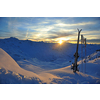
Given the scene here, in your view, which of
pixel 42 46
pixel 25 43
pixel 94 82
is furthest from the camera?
pixel 42 46

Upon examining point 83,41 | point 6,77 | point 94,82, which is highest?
point 83,41

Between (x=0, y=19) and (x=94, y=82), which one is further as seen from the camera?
(x=0, y=19)

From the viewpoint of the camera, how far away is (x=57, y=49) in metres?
20.2

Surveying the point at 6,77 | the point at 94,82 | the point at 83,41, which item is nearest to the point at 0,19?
the point at 6,77

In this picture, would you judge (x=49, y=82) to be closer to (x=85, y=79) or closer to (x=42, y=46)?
(x=85, y=79)

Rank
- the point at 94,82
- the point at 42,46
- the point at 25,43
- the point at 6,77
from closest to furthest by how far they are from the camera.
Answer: the point at 6,77 → the point at 94,82 → the point at 25,43 → the point at 42,46

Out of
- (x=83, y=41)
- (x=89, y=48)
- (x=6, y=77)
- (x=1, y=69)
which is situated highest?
(x=89, y=48)

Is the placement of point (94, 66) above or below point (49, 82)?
above

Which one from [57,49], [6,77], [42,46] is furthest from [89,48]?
[6,77]

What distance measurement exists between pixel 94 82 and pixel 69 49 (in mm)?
17321

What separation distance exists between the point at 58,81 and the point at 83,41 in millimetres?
2678

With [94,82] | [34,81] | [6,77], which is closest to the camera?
[6,77]

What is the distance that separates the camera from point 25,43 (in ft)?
66.1

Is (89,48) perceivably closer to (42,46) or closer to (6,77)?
(42,46)
